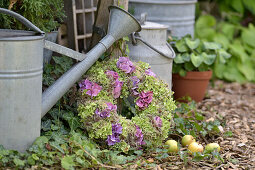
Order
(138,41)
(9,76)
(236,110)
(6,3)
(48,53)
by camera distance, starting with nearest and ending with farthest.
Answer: (9,76) → (6,3) → (48,53) → (138,41) → (236,110)

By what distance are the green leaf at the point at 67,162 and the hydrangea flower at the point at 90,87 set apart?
0.49m

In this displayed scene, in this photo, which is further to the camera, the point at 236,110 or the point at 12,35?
the point at 236,110

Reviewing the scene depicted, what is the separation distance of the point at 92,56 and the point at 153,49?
0.62 metres

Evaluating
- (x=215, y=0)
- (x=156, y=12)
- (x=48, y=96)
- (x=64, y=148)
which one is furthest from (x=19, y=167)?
(x=215, y=0)

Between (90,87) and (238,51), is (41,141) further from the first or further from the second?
(238,51)

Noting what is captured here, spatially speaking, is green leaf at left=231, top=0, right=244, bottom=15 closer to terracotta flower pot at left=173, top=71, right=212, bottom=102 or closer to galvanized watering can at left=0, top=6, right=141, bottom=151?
terracotta flower pot at left=173, top=71, right=212, bottom=102

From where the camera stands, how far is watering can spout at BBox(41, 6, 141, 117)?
7.57 feet

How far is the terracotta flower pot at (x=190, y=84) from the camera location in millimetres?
3752

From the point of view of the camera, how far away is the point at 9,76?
204 centimetres

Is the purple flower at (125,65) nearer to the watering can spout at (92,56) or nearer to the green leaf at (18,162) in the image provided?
the watering can spout at (92,56)

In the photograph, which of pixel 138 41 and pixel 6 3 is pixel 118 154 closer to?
pixel 138 41

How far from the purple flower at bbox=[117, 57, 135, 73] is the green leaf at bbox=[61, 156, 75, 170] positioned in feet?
2.40

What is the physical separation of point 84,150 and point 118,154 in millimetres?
291

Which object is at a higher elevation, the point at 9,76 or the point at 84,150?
the point at 9,76
